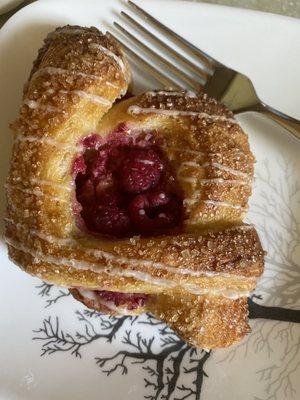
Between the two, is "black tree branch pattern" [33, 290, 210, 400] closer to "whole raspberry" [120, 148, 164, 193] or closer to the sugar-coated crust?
the sugar-coated crust

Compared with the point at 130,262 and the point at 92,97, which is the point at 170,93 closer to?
the point at 92,97

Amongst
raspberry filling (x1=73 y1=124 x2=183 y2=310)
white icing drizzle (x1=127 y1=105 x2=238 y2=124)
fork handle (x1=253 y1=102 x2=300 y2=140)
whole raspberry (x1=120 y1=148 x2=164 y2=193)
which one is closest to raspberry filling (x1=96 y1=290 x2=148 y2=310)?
raspberry filling (x1=73 y1=124 x2=183 y2=310)

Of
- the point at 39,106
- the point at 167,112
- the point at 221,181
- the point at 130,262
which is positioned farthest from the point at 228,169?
the point at 39,106

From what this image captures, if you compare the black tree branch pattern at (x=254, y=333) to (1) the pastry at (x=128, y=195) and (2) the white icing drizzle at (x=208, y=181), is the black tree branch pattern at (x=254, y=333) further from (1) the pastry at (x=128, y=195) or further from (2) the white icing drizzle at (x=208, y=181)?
(2) the white icing drizzle at (x=208, y=181)

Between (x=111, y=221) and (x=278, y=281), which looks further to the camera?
(x=278, y=281)

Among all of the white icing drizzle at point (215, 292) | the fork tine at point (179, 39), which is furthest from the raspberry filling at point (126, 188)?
the fork tine at point (179, 39)

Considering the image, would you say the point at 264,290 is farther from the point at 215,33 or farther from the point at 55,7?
the point at 55,7

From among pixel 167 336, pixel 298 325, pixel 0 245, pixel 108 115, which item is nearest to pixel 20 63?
pixel 108 115
